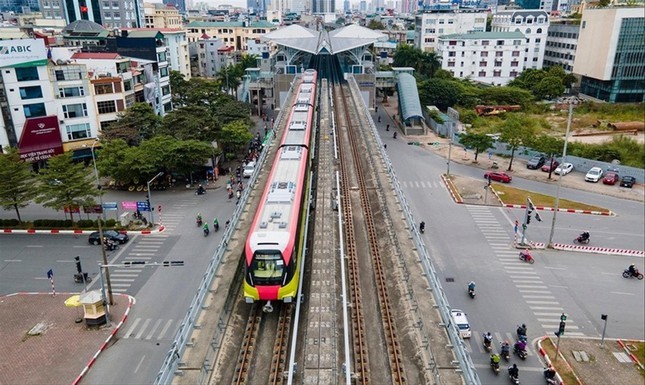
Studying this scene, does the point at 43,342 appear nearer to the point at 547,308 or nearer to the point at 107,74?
the point at 547,308

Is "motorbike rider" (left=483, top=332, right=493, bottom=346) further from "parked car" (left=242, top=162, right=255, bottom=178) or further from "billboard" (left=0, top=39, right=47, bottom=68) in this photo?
"billboard" (left=0, top=39, right=47, bottom=68)

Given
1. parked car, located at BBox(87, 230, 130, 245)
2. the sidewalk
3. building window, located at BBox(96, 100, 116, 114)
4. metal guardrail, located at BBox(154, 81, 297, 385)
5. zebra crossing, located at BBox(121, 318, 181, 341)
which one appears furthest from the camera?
building window, located at BBox(96, 100, 116, 114)

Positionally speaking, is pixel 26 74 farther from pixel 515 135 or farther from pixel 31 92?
pixel 515 135

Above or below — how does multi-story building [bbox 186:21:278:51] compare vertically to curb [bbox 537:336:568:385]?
above

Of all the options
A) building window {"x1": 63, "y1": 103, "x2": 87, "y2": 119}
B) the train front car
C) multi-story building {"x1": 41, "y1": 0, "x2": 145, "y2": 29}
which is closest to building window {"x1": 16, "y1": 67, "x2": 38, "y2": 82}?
building window {"x1": 63, "y1": 103, "x2": 87, "y2": 119}

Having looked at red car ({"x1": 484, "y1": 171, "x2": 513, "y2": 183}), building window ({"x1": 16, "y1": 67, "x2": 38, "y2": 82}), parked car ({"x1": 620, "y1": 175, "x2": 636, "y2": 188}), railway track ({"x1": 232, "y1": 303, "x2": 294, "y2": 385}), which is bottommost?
red car ({"x1": 484, "y1": 171, "x2": 513, "y2": 183})

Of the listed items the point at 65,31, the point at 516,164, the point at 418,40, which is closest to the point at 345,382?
the point at 516,164
